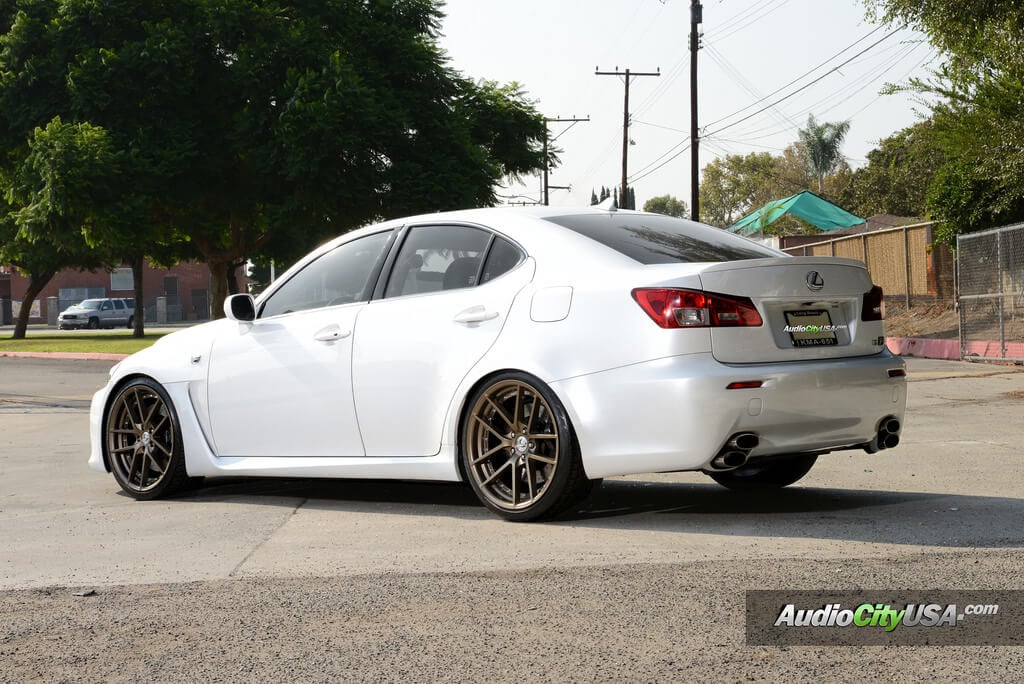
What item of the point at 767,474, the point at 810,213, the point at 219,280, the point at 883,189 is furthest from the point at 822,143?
the point at 767,474

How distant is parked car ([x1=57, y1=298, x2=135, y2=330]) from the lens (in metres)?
72.4

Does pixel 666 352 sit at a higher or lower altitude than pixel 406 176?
lower

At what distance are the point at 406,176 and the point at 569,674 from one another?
29.4m

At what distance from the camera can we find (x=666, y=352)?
6098 millimetres

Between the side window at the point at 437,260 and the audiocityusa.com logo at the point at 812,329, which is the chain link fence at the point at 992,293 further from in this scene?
the side window at the point at 437,260

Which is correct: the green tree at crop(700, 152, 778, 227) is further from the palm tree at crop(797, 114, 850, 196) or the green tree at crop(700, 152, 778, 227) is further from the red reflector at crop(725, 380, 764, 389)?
the red reflector at crop(725, 380, 764, 389)

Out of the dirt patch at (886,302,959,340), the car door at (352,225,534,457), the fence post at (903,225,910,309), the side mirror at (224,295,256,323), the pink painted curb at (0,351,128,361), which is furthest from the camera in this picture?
the pink painted curb at (0,351,128,361)

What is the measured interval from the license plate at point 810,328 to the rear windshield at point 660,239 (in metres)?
0.43

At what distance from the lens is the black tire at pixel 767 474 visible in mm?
7539

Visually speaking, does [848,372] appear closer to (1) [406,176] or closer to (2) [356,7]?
(1) [406,176]

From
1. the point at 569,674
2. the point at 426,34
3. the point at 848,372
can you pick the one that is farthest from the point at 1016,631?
the point at 426,34

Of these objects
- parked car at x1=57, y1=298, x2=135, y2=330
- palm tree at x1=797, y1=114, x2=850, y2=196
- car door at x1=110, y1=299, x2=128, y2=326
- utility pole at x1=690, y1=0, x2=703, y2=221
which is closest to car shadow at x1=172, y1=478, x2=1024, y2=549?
utility pole at x1=690, y1=0, x2=703, y2=221

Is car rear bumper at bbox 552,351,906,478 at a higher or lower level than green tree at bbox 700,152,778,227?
lower

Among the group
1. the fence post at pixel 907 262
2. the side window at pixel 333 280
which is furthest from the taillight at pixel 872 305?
the fence post at pixel 907 262
